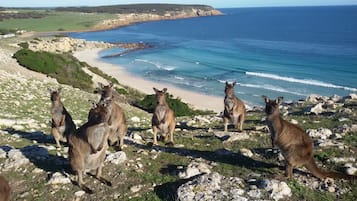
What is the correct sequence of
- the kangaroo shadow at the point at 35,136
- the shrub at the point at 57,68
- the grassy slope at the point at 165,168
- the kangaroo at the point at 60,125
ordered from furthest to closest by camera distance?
1. the shrub at the point at 57,68
2. the kangaroo shadow at the point at 35,136
3. the kangaroo at the point at 60,125
4. the grassy slope at the point at 165,168

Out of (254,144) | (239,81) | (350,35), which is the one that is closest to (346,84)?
(239,81)

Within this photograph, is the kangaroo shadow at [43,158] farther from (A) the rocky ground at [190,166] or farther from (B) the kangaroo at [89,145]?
(B) the kangaroo at [89,145]

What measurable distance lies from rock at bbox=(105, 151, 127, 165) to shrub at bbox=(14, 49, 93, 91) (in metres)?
21.4

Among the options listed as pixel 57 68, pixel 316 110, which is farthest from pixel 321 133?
pixel 57 68

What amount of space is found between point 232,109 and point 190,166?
4092mm

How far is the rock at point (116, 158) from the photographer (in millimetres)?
9375

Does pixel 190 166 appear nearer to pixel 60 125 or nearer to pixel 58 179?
pixel 58 179

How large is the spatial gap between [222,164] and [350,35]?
99.7 metres

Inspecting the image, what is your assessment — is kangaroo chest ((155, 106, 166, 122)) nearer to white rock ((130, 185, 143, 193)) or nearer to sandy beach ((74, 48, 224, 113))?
white rock ((130, 185, 143, 193))

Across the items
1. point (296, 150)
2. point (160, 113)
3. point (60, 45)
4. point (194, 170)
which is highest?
point (296, 150)

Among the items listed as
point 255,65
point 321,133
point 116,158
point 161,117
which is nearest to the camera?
point 116,158

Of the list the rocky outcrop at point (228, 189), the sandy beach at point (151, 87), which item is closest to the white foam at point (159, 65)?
the sandy beach at point (151, 87)

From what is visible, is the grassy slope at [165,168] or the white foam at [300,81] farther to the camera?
the white foam at [300,81]

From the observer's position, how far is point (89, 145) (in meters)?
8.08
